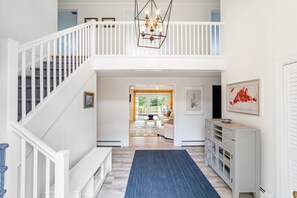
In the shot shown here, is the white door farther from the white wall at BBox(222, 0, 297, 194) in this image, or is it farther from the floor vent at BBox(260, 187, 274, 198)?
the floor vent at BBox(260, 187, 274, 198)

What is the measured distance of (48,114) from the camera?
6.86 ft

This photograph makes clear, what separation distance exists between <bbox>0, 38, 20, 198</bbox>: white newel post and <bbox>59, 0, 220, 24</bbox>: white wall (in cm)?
479

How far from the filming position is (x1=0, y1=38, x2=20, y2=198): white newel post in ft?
4.87

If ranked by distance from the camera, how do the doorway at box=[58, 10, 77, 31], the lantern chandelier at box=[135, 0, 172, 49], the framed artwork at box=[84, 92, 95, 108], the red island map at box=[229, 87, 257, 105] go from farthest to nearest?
the doorway at box=[58, 10, 77, 31] → the framed artwork at box=[84, 92, 95, 108] → the red island map at box=[229, 87, 257, 105] → the lantern chandelier at box=[135, 0, 172, 49]

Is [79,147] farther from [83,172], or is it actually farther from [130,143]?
[130,143]

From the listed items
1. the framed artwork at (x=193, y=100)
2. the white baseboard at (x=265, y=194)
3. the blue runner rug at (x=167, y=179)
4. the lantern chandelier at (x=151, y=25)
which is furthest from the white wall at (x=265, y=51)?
the framed artwork at (x=193, y=100)

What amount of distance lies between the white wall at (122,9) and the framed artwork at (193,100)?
234 cm

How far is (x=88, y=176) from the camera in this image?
96.3 inches

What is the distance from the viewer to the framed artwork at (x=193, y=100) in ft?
19.1

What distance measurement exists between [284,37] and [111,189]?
11.4ft

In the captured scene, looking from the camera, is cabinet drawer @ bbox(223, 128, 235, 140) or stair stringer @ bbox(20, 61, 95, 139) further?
cabinet drawer @ bbox(223, 128, 235, 140)

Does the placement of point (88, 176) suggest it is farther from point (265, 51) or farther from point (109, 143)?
point (109, 143)

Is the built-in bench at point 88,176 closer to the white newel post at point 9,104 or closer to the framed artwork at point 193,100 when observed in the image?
the white newel post at point 9,104

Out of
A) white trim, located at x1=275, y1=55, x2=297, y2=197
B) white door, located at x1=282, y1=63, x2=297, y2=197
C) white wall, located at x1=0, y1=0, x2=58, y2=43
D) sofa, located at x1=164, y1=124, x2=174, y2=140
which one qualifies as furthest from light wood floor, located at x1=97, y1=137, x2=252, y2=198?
white wall, located at x1=0, y1=0, x2=58, y2=43
